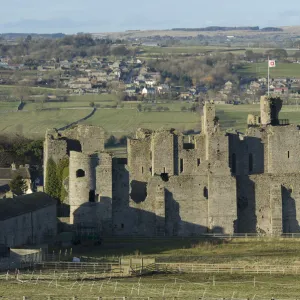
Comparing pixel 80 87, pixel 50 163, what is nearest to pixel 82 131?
pixel 50 163

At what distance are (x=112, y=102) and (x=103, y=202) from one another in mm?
94105

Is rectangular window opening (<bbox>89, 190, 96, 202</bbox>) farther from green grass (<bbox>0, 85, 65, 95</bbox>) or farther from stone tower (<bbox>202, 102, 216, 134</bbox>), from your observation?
green grass (<bbox>0, 85, 65, 95</bbox>)

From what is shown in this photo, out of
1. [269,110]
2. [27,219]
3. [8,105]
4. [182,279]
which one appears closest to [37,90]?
[8,105]

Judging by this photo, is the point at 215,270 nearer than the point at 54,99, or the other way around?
the point at 215,270

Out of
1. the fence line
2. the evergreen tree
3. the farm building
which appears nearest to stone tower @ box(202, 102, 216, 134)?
the farm building

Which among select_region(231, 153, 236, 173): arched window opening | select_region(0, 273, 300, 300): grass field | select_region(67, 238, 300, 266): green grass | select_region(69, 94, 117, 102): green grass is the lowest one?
select_region(67, 238, 300, 266): green grass

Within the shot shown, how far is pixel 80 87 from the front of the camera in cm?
19225

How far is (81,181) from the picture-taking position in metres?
65.0

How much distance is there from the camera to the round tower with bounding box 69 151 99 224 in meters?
64.9

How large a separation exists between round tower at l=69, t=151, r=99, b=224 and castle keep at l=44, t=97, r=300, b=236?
0.04 m

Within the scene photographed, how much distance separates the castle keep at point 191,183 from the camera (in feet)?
214

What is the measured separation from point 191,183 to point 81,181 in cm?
477

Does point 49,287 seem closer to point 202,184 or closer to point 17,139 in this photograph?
point 202,184

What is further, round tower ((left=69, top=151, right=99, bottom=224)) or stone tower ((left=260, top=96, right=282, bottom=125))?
stone tower ((left=260, top=96, right=282, bottom=125))
